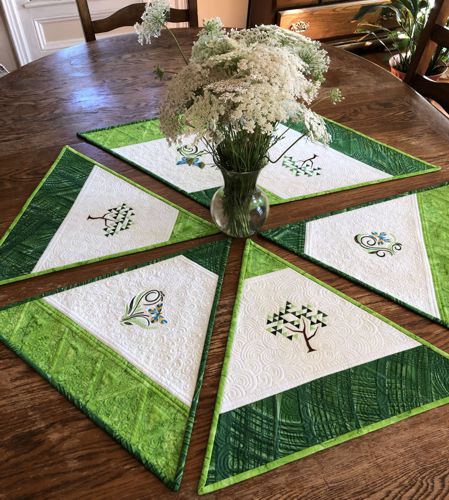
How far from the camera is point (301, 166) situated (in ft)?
4.29

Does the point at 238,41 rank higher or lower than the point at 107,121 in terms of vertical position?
higher

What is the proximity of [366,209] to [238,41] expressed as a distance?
531mm

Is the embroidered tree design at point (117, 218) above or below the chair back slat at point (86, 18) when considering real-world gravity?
below

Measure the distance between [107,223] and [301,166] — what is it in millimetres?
551

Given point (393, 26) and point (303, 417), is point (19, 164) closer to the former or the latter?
point (303, 417)

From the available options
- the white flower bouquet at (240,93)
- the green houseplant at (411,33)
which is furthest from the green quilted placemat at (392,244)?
the green houseplant at (411,33)

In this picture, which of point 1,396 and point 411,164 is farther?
point 411,164

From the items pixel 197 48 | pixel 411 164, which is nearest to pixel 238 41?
pixel 197 48

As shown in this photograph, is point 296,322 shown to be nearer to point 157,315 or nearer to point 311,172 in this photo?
point 157,315

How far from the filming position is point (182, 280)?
3.30 ft

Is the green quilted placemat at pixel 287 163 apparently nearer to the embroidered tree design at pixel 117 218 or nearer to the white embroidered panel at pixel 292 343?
the embroidered tree design at pixel 117 218

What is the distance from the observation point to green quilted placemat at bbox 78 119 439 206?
4.07 ft

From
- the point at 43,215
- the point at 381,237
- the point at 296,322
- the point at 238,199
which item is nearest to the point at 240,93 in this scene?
the point at 238,199

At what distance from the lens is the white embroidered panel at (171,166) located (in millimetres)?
1248
